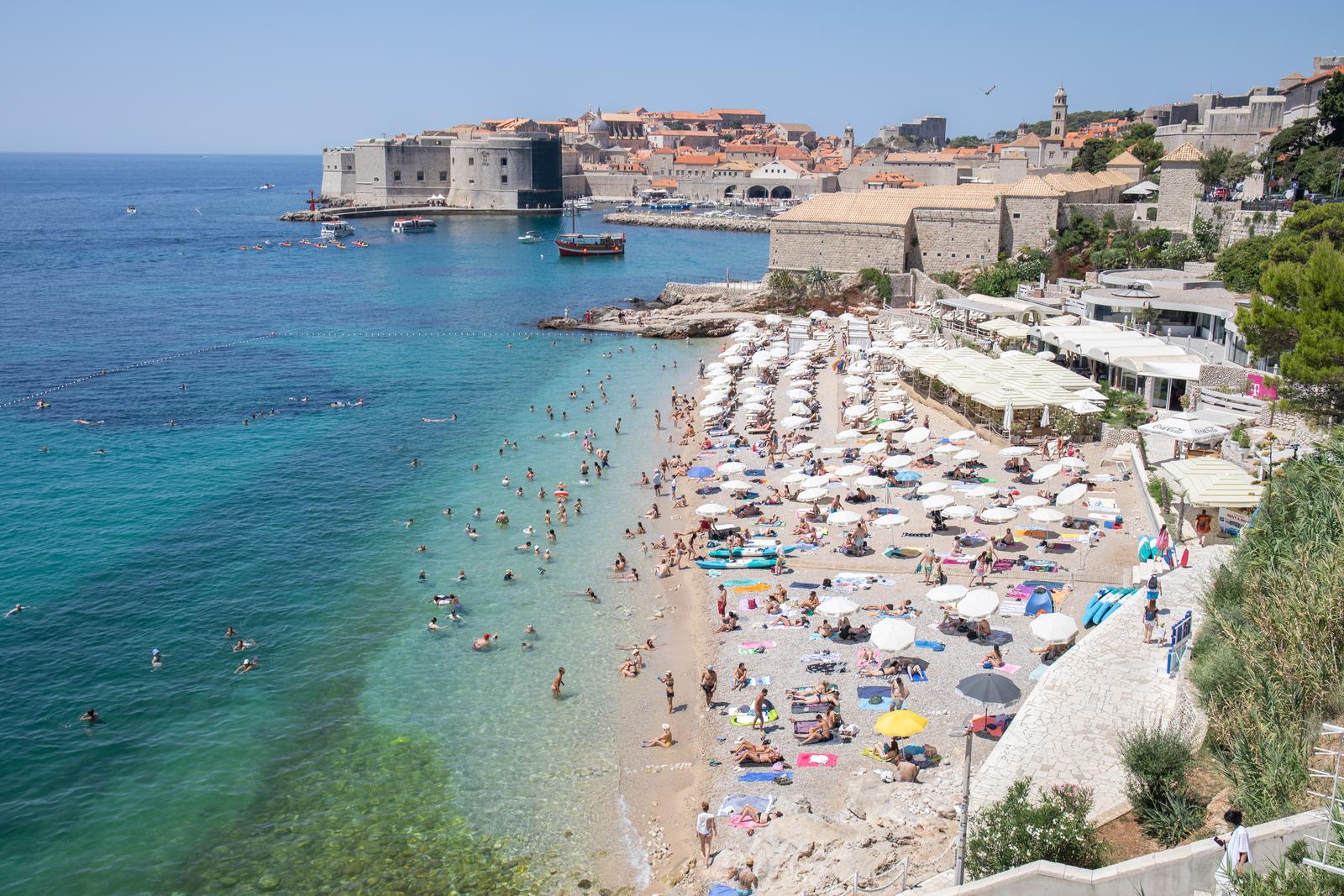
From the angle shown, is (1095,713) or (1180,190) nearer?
(1095,713)

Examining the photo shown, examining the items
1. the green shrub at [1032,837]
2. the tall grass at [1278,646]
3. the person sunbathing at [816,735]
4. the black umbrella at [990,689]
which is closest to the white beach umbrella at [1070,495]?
the tall grass at [1278,646]

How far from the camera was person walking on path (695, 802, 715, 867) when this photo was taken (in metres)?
10.2

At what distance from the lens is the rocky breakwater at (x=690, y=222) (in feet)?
282

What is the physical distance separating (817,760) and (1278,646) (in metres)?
4.73

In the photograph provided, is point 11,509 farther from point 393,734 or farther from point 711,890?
point 711,890

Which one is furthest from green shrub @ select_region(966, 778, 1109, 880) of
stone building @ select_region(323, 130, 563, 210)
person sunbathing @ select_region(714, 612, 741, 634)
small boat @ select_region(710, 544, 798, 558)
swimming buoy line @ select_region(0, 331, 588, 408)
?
stone building @ select_region(323, 130, 563, 210)

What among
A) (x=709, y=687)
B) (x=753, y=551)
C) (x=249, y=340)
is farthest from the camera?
(x=249, y=340)

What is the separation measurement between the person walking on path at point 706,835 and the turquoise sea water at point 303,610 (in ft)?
3.51

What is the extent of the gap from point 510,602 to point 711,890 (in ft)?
25.7

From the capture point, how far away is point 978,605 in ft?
43.5

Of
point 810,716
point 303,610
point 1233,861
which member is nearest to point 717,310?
point 303,610

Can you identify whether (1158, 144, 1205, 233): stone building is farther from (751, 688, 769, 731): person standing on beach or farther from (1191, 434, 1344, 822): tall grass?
(751, 688, 769, 731): person standing on beach

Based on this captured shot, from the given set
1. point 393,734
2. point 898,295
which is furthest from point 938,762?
point 898,295

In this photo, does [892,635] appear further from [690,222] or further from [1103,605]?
[690,222]
